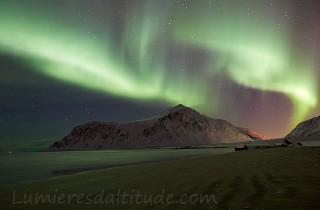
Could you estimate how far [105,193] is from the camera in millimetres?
10250

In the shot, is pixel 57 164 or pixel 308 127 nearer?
pixel 57 164

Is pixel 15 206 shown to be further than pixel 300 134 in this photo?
No

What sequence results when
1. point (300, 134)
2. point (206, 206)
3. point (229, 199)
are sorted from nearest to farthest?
point (206, 206), point (229, 199), point (300, 134)

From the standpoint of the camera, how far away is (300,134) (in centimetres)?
17388

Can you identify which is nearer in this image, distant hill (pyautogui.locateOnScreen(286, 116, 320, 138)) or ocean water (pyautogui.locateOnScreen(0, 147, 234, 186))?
ocean water (pyautogui.locateOnScreen(0, 147, 234, 186))

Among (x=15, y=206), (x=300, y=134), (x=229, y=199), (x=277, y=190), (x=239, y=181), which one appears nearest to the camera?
(x=229, y=199)

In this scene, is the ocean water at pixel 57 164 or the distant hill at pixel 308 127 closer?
the ocean water at pixel 57 164

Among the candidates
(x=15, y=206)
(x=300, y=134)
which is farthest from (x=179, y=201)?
(x=300, y=134)

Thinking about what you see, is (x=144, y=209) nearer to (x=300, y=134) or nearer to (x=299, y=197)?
(x=299, y=197)

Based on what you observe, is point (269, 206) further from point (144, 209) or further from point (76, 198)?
point (76, 198)

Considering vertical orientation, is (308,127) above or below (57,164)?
above

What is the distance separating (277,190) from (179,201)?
278 cm

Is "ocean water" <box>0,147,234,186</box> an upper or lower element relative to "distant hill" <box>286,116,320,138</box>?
lower

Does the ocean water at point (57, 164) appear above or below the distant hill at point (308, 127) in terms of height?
below
